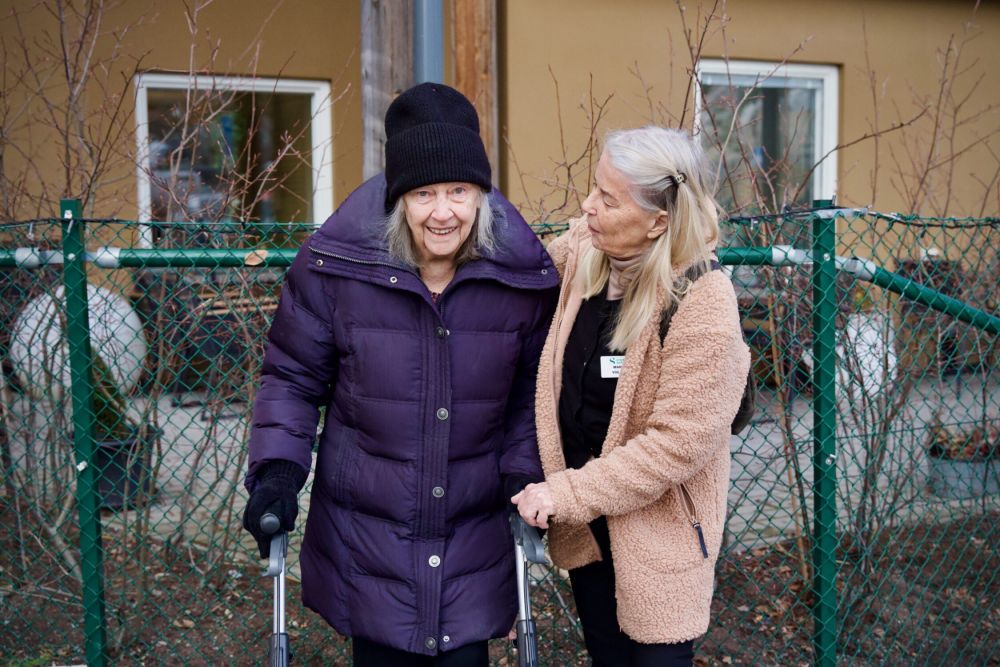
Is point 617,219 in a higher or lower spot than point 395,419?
higher

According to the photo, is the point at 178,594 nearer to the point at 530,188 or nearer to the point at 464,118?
the point at 464,118

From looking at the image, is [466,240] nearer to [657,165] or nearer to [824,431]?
[657,165]

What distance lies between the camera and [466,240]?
2.52 metres

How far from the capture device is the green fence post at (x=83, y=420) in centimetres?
296

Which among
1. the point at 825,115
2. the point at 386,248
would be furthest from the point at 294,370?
the point at 825,115

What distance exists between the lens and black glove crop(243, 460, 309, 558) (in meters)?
2.34

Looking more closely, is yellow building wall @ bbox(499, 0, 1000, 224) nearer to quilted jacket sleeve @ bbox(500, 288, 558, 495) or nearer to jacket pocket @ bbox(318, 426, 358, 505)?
quilted jacket sleeve @ bbox(500, 288, 558, 495)

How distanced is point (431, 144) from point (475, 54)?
167 inches

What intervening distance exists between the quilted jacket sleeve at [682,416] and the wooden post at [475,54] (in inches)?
160

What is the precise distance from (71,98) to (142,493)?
148 cm

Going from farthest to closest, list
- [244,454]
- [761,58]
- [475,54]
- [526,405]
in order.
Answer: [761,58]
[475,54]
[244,454]
[526,405]

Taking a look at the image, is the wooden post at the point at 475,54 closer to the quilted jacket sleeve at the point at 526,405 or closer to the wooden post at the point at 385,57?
the wooden post at the point at 385,57

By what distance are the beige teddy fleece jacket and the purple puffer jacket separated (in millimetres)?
155

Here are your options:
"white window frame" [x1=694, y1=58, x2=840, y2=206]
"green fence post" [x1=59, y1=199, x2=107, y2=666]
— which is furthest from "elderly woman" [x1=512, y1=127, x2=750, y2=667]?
"white window frame" [x1=694, y1=58, x2=840, y2=206]
